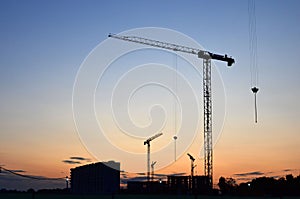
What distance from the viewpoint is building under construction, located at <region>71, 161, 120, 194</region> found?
475 ft

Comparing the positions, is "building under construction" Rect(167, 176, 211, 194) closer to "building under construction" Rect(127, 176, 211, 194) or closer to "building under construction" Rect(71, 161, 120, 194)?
"building under construction" Rect(127, 176, 211, 194)

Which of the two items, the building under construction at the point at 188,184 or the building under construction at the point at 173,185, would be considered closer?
the building under construction at the point at 188,184

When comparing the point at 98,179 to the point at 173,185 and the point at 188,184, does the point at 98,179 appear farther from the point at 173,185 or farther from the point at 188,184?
the point at 188,184

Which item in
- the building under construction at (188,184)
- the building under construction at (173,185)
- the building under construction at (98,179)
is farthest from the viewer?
the building under construction at (173,185)

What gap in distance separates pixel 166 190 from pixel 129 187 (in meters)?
13.3

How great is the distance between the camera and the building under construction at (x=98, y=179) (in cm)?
14488

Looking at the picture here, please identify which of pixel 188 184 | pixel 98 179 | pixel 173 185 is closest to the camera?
pixel 98 179

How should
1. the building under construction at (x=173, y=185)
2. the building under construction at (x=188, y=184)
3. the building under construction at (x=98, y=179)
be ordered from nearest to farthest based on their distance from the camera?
the building under construction at (x=98, y=179) < the building under construction at (x=188, y=184) < the building under construction at (x=173, y=185)

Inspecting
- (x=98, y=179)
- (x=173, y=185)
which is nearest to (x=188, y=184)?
(x=173, y=185)

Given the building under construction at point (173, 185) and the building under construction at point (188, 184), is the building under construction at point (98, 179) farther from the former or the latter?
the building under construction at point (188, 184)

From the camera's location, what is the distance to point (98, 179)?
490 ft

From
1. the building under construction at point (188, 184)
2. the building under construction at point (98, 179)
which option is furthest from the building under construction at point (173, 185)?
the building under construction at point (98, 179)

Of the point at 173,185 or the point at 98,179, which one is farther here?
the point at 173,185

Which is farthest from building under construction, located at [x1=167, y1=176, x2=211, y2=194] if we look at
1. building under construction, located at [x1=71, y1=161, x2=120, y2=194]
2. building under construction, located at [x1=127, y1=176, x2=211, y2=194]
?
building under construction, located at [x1=71, y1=161, x2=120, y2=194]
